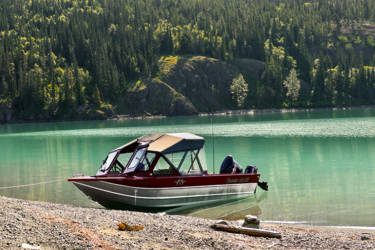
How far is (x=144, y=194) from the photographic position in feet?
73.4

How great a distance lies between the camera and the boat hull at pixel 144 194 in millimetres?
22078

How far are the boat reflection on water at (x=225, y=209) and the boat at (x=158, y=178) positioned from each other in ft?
1.08

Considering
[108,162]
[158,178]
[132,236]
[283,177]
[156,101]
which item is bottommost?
[283,177]

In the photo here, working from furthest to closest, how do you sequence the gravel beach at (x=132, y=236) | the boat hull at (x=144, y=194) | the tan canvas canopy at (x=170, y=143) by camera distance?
the tan canvas canopy at (x=170, y=143)
the boat hull at (x=144, y=194)
the gravel beach at (x=132, y=236)

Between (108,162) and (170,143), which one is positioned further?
(108,162)

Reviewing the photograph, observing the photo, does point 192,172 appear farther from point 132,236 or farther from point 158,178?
point 132,236

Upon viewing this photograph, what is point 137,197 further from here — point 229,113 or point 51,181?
point 229,113

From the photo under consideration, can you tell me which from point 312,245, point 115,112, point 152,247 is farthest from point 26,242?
point 115,112

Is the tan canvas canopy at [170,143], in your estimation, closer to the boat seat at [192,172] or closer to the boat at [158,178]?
the boat at [158,178]

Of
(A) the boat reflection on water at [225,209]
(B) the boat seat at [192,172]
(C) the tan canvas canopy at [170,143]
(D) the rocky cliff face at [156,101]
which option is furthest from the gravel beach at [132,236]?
(D) the rocky cliff face at [156,101]

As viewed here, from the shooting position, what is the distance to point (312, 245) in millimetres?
14211

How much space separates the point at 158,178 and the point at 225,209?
4.10m

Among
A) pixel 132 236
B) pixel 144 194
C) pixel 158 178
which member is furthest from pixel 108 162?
pixel 132 236

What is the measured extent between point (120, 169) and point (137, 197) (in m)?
2.97
